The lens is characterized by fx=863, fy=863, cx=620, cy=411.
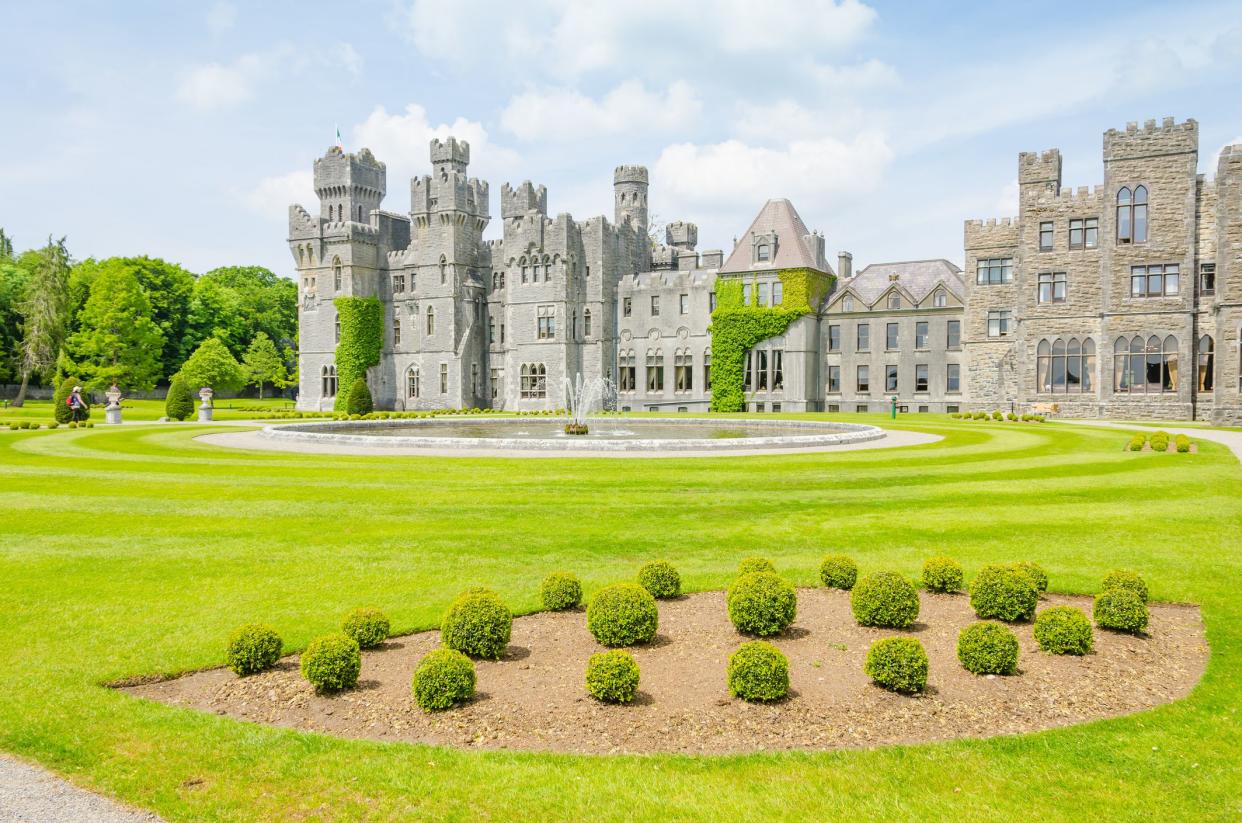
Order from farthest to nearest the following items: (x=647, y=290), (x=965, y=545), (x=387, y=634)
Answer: (x=647, y=290), (x=965, y=545), (x=387, y=634)

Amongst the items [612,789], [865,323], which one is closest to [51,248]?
[865,323]

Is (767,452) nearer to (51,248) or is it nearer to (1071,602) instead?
(1071,602)

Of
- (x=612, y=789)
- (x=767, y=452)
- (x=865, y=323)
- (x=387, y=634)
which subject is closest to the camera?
(x=612, y=789)

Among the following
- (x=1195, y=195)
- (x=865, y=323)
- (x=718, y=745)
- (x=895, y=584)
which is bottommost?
(x=718, y=745)

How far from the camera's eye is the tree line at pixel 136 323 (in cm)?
7531

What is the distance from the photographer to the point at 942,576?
471 inches

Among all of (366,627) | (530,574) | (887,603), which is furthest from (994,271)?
(366,627)

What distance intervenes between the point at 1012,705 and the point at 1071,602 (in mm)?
4325

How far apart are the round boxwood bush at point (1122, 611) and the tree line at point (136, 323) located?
6164cm

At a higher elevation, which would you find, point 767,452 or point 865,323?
point 865,323

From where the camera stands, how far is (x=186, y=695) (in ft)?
27.8

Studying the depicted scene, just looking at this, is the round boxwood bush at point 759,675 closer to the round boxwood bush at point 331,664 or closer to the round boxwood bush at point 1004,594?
the round boxwood bush at point 331,664

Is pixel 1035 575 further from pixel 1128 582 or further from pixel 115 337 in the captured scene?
pixel 115 337

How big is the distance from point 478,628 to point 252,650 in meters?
2.27
